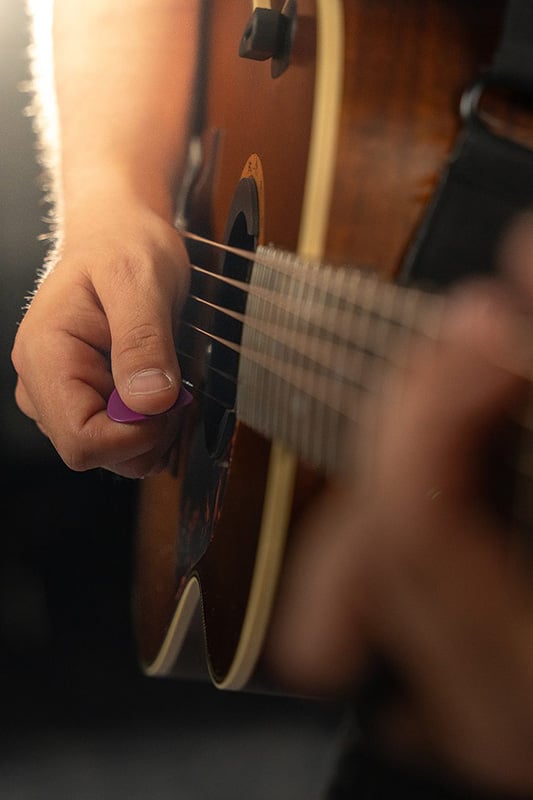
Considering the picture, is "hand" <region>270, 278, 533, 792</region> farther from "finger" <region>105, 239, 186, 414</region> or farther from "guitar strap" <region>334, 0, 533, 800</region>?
"finger" <region>105, 239, 186, 414</region>

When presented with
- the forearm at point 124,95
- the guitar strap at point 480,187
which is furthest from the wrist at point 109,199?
the guitar strap at point 480,187

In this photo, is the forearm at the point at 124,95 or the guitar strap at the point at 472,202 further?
the forearm at the point at 124,95

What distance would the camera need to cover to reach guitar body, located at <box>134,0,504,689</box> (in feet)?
0.98

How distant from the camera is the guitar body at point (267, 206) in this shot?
0.30 m

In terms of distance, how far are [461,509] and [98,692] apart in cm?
31

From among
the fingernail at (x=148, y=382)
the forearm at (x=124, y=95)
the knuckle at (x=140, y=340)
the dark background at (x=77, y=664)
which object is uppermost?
the forearm at (x=124, y=95)

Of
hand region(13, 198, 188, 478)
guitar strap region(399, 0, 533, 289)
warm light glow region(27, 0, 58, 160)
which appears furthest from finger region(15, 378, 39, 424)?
guitar strap region(399, 0, 533, 289)

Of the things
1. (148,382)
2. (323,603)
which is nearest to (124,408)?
(148,382)

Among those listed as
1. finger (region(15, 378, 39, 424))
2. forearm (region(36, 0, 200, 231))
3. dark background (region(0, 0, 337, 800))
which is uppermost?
forearm (region(36, 0, 200, 231))

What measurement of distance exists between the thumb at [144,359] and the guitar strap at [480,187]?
13 centimetres

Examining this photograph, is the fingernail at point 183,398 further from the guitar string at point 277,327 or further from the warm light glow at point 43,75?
the warm light glow at point 43,75

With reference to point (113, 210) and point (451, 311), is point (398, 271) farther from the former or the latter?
point (113, 210)

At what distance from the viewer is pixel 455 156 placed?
0.94ft

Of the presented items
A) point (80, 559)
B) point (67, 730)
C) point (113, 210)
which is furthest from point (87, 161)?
point (67, 730)
